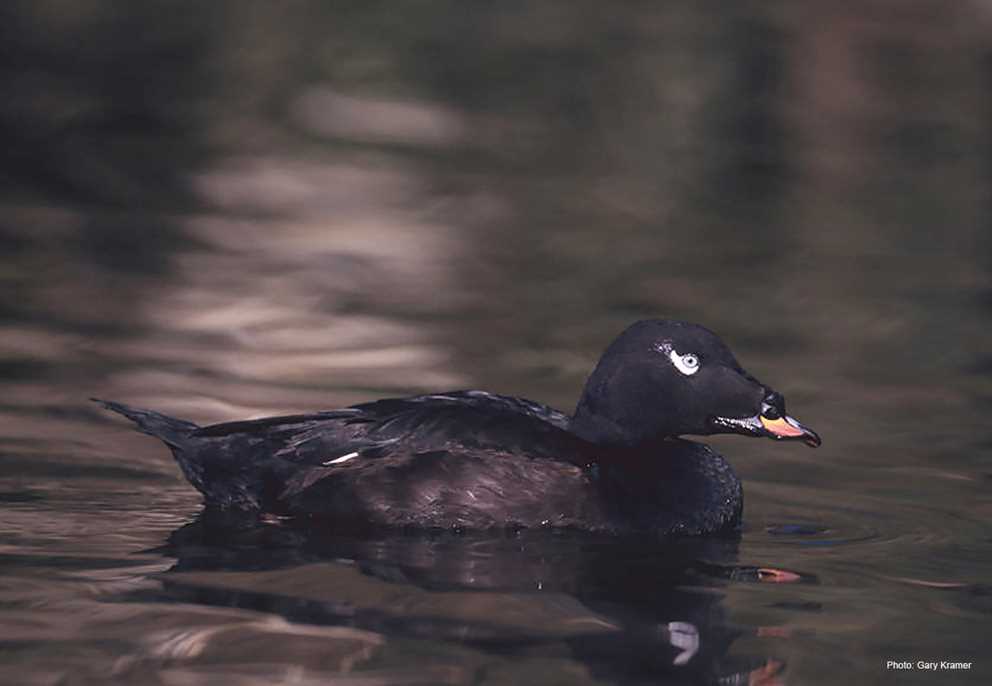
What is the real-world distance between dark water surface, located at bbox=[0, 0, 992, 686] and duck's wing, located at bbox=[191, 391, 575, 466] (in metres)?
0.33

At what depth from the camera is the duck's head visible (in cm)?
787

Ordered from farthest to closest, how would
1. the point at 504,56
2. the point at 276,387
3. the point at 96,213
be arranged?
the point at 504,56
the point at 96,213
the point at 276,387

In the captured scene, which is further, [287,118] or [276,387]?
[287,118]

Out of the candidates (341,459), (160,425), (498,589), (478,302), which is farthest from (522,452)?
(478,302)

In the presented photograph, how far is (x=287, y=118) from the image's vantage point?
1952 centimetres

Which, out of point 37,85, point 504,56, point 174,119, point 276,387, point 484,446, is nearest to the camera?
point 484,446

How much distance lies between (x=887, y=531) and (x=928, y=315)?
445 centimetres

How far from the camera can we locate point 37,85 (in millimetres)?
20016

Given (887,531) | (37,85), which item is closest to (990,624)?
(887,531)

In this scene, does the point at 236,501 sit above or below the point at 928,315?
below

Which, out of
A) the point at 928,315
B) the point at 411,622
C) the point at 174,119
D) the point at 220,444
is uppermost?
the point at 174,119

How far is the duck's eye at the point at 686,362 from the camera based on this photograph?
26.0 ft

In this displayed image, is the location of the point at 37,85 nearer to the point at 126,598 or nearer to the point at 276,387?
the point at 276,387

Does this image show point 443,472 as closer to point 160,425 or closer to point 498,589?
point 498,589
